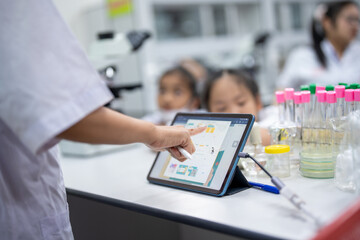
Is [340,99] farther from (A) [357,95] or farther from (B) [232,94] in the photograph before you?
(B) [232,94]

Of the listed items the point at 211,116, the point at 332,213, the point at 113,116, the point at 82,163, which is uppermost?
the point at 113,116

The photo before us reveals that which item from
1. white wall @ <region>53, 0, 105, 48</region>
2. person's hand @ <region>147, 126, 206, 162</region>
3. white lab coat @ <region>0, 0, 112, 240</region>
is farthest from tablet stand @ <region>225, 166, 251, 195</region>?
white wall @ <region>53, 0, 105, 48</region>

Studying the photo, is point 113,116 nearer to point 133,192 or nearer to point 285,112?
point 133,192

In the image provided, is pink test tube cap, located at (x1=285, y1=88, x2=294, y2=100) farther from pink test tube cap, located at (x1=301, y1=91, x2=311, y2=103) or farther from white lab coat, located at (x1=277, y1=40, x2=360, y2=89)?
white lab coat, located at (x1=277, y1=40, x2=360, y2=89)

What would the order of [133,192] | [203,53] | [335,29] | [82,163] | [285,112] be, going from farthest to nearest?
[203,53], [335,29], [82,163], [285,112], [133,192]

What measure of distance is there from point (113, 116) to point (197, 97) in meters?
1.62

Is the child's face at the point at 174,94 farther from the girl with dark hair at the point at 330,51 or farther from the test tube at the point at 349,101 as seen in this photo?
the test tube at the point at 349,101

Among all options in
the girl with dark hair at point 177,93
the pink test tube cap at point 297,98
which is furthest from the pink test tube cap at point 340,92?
the girl with dark hair at point 177,93

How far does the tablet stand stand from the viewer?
0.93m

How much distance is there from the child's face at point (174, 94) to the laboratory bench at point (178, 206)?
746 mm

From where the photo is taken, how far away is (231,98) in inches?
65.6

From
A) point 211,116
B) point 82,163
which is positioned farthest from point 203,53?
point 211,116

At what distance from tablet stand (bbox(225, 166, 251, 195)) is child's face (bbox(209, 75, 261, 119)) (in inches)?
27.2

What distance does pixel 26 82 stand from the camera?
1.96 ft
